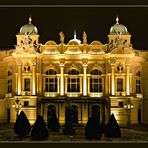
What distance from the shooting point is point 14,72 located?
5384cm

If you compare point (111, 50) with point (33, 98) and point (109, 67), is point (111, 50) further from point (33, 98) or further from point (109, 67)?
point (33, 98)

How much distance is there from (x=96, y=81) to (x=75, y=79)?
110 inches

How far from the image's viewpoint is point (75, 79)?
54.3 m

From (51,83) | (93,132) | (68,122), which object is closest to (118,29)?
(51,83)

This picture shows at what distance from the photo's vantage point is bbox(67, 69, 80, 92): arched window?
178 feet

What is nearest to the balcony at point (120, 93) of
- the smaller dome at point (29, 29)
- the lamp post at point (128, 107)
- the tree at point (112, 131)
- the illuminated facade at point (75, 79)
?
the illuminated facade at point (75, 79)

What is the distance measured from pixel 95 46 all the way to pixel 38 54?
767 cm

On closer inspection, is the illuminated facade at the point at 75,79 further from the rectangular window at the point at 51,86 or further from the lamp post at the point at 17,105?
the lamp post at the point at 17,105

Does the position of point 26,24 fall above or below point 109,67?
above

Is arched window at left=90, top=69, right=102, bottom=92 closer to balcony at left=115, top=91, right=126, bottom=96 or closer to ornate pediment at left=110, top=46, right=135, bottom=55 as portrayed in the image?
balcony at left=115, top=91, right=126, bottom=96

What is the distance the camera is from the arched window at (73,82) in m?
54.2

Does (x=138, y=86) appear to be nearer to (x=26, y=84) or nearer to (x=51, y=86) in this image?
(x=51, y=86)

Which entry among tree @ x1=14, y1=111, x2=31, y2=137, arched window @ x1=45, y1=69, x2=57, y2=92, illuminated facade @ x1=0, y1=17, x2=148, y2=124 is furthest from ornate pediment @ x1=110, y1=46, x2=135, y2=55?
tree @ x1=14, y1=111, x2=31, y2=137

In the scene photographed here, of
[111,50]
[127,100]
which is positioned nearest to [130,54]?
[111,50]
